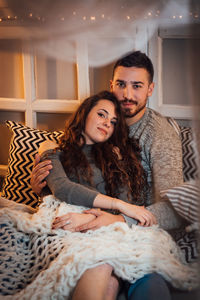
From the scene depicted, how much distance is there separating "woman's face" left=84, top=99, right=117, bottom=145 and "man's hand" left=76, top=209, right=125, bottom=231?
17 centimetres

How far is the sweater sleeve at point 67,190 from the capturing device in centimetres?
68

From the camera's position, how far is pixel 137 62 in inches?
25.3

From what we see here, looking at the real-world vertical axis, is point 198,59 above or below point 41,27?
below

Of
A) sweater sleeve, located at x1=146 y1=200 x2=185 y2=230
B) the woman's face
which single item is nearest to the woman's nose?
the woman's face

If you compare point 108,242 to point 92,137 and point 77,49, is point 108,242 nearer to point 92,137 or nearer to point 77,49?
Result: point 92,137

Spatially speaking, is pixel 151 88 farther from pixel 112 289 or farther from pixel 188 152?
pixel 112 289

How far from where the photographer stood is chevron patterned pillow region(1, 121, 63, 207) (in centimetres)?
85

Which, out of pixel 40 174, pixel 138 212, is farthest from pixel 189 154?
pixel 40 174

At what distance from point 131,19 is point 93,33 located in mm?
102

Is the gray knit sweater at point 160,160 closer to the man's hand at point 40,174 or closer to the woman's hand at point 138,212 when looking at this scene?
the woman's hand at point 138,212

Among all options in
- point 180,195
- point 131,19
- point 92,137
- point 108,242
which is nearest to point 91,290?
point 108,242

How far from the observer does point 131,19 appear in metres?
0.63

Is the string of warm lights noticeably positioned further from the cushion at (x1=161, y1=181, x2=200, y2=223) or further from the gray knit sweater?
the cushion at (x1=161, y1=181, x2=200, y2=223)

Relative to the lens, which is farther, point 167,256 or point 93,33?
point 93,33
